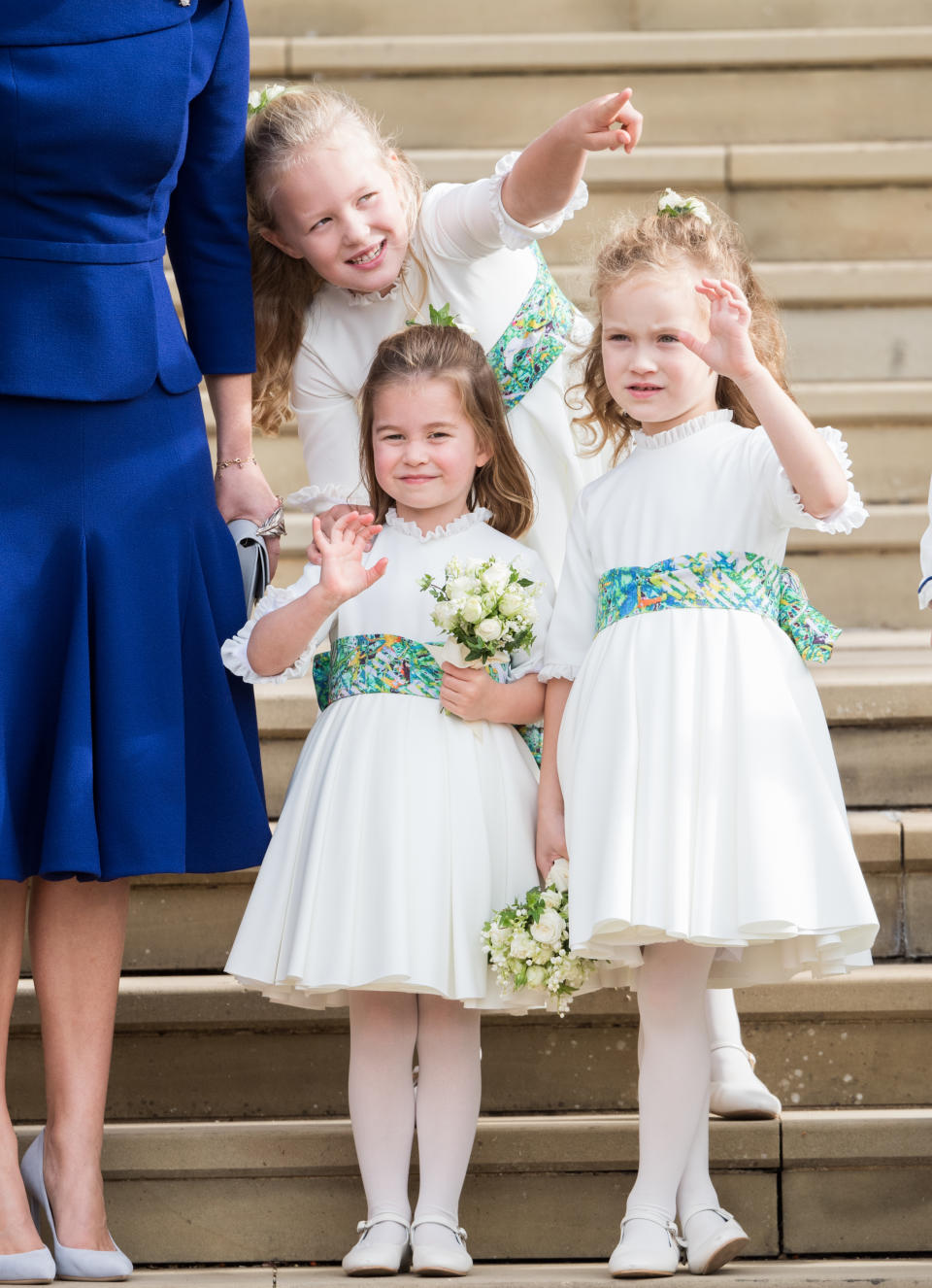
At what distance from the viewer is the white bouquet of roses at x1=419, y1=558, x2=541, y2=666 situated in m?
2.31

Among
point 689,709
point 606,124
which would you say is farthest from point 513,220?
point 689,709

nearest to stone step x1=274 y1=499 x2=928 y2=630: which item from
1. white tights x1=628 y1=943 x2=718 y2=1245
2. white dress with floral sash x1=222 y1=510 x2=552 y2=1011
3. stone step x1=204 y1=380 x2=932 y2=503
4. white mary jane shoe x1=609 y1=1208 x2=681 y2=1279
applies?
stone step x1=204 y1=380 x2=932 y2=503

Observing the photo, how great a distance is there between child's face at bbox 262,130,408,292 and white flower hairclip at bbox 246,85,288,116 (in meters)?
0.17

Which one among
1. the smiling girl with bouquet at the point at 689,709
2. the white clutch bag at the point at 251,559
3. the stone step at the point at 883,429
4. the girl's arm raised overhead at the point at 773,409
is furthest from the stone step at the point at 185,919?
the stone step at the point at 883,429

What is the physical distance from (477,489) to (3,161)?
33.4 inches

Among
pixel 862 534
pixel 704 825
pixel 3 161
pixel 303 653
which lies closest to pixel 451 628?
pixel 303 653

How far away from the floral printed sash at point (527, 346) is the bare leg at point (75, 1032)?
102 centimetres

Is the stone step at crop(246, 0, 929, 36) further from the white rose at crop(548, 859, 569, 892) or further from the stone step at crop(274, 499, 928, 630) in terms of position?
the white rose at crop(548, 859, 569, 892)

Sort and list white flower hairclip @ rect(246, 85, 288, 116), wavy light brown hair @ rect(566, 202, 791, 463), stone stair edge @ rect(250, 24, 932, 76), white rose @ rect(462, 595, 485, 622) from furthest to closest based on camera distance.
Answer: stone stair edge @ rect(250, 24, 932, 76), white flower hairclip @ rect(246, 85, 288, 116), wavy light brown hair @ rect(566, 202, 791, 463), white rose @ rect(462, 595, 485, 622)

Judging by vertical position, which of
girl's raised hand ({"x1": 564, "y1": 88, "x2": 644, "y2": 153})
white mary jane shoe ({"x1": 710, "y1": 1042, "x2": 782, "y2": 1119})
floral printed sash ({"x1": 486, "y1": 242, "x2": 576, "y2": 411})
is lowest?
white mary jane shoe ({"x1": 710, "y1": 1042, "x2": 782, "y2": 1119})

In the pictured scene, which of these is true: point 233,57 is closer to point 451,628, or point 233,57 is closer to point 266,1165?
point 451,628

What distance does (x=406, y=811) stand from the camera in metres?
2.30

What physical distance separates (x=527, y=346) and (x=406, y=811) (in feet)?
→ 2.70

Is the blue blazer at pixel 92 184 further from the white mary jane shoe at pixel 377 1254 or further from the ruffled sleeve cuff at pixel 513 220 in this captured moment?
the white mary jane shoe at pixel 377 1254
